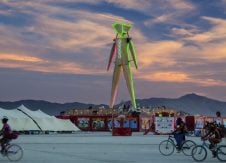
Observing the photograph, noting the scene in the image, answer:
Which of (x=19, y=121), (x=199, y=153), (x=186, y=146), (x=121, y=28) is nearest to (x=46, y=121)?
(x=19, y=121)

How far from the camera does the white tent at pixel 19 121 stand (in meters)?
62.9

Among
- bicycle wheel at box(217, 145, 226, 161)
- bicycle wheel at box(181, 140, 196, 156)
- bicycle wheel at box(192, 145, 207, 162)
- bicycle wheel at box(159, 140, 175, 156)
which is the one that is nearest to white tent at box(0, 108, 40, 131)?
bicycle wheel at box(159, 140, 175, 156)

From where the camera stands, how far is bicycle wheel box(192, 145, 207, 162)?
71.3 ft

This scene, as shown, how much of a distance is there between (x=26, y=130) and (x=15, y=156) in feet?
144

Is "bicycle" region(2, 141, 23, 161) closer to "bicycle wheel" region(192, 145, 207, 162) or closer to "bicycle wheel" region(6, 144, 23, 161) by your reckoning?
"bicycle wheel" region(6, 144, 23, 161)

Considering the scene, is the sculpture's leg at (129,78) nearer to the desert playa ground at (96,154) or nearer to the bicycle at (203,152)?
the desert playa ground at (96,154)

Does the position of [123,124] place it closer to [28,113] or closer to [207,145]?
[28,113]

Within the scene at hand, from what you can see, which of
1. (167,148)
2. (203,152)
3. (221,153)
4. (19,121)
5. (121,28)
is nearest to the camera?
(221,153)

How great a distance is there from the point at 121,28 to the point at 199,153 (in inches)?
2967

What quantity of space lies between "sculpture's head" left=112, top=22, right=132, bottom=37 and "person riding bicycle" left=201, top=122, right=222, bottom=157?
74913mm

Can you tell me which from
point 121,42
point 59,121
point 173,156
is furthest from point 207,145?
point 121,42

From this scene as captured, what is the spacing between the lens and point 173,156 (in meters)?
24.4

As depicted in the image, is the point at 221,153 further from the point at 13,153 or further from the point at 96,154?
the point at 13,153

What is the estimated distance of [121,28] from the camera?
96250mm
